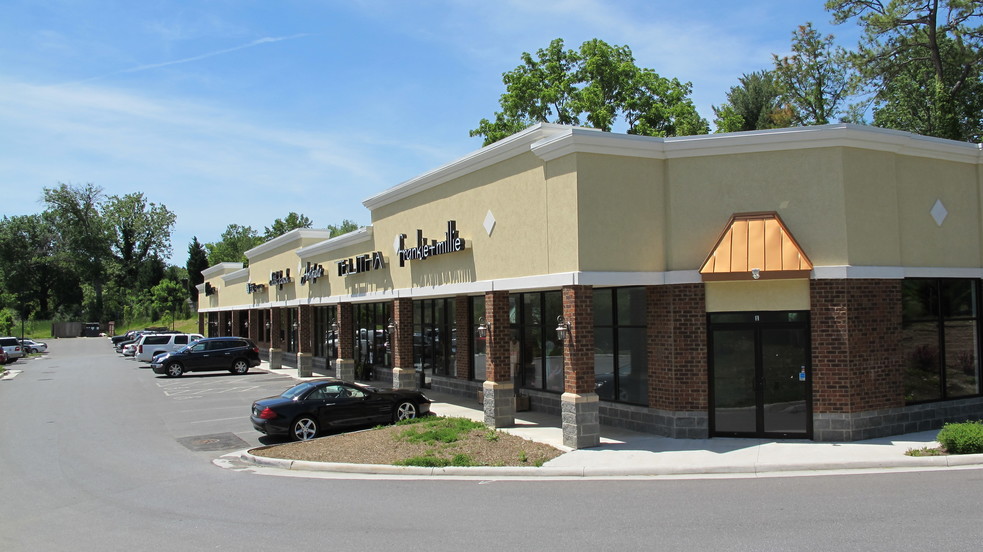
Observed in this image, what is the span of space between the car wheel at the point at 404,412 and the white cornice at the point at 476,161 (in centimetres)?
625

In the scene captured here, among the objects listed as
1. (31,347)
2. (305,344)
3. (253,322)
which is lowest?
(31,347)

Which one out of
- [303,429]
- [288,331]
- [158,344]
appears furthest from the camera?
[158,344]

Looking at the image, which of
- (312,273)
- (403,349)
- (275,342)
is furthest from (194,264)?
(403,349)

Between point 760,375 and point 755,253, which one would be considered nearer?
point 755,253

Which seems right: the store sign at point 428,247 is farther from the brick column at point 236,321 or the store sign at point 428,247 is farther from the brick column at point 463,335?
the brick column at point 236,321

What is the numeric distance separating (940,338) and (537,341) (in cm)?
953

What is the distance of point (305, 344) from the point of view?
34125 mm

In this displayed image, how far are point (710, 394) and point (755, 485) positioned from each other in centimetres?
380

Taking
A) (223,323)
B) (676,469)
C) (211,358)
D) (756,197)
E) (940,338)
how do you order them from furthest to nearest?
(223,323)
(211,358)
(940,338)
(756,197)
(676,469)

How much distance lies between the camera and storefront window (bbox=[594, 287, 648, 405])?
1667 centimetres

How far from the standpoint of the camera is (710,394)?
15383mm

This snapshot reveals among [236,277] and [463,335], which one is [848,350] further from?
[236,277]

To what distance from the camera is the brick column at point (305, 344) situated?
33812mm

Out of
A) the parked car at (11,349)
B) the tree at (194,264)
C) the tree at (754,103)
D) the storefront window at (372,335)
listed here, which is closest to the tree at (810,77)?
the tree at (754,103)
